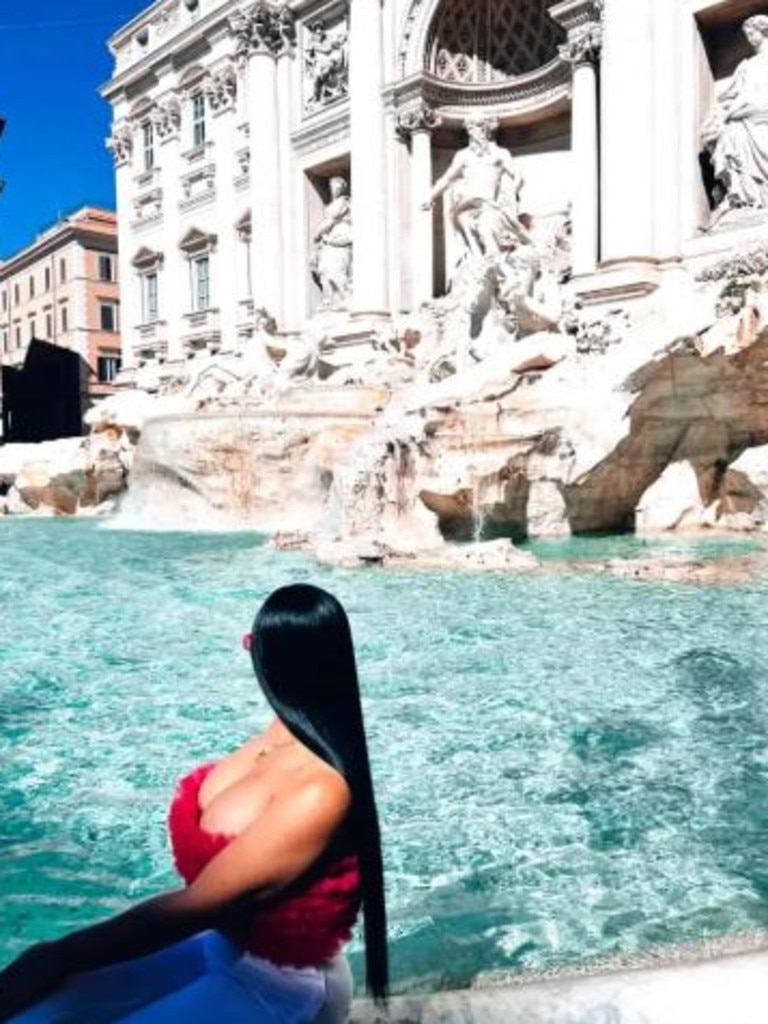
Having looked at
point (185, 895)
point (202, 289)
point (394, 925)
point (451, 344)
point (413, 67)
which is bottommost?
point (394, 925)

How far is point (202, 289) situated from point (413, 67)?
9.19m

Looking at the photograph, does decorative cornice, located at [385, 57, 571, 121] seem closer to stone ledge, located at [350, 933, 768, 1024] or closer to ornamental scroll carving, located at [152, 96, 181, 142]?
ornamental scroll carving, located at [152, 96, 181, 142]

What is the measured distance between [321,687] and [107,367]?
38.4m

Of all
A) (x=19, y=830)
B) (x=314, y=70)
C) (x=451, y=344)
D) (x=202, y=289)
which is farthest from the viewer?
(x=202, y=289)

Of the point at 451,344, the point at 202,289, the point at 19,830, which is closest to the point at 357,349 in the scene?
the point at 451,344

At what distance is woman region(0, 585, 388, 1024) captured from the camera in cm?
144

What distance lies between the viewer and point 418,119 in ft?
57.2

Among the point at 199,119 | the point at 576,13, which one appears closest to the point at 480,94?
the point at 576,13

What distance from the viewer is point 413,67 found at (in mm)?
17359

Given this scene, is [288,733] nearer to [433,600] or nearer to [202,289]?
[433,600]

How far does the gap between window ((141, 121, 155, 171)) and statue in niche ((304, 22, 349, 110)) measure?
762cm

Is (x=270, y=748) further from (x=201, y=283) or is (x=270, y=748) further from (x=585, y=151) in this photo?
(x=201, y=283)

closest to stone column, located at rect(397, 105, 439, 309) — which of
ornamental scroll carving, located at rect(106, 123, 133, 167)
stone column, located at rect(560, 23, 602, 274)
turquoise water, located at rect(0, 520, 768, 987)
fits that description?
stone column, located at rect(560, 23, 602, 274)

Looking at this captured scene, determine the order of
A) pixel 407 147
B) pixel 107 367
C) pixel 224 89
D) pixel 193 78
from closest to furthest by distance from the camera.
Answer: pixel 407 147 → pixel 224 89 → pixel 193 78 → pixel 107 367
